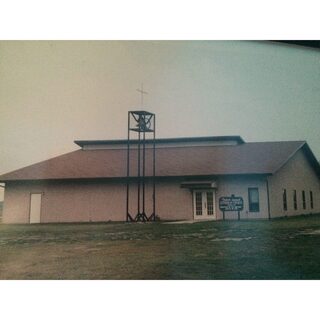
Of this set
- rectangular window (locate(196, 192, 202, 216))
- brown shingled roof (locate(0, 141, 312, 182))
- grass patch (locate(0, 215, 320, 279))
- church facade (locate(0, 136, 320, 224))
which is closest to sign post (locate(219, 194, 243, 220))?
church facade (locate(0, 136, 320, 224))

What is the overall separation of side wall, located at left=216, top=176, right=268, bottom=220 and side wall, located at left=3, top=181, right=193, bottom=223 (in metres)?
1.21

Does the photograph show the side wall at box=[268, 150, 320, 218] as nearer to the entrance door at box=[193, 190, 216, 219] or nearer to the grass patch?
the entrance door at box=[193, 190, 216, 219]

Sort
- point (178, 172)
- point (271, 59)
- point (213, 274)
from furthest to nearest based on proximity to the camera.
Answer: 1. point (178, 172)
2. point (271, 59)
3. point (213, 274)

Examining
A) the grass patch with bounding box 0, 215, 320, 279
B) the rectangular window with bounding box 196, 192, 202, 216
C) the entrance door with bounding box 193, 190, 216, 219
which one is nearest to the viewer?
the grass patch with bounding box 0, 215, 320, 279

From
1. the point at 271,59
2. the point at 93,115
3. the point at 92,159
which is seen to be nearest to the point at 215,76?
the point at 271,59

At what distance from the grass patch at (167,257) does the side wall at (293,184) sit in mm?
5334

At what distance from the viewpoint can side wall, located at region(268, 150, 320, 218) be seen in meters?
13.3

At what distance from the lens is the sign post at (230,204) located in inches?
458

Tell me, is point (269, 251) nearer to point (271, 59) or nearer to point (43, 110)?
point (271, 59)

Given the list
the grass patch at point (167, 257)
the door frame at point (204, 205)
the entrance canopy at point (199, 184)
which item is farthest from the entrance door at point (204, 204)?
the grass patch at point (167, 257)

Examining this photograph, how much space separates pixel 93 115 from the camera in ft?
24.4

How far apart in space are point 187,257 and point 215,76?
126 inches

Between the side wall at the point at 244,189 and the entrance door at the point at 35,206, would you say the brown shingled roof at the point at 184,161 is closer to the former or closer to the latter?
the side wall at the point at 244,189

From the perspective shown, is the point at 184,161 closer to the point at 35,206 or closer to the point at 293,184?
the point at 293,184
